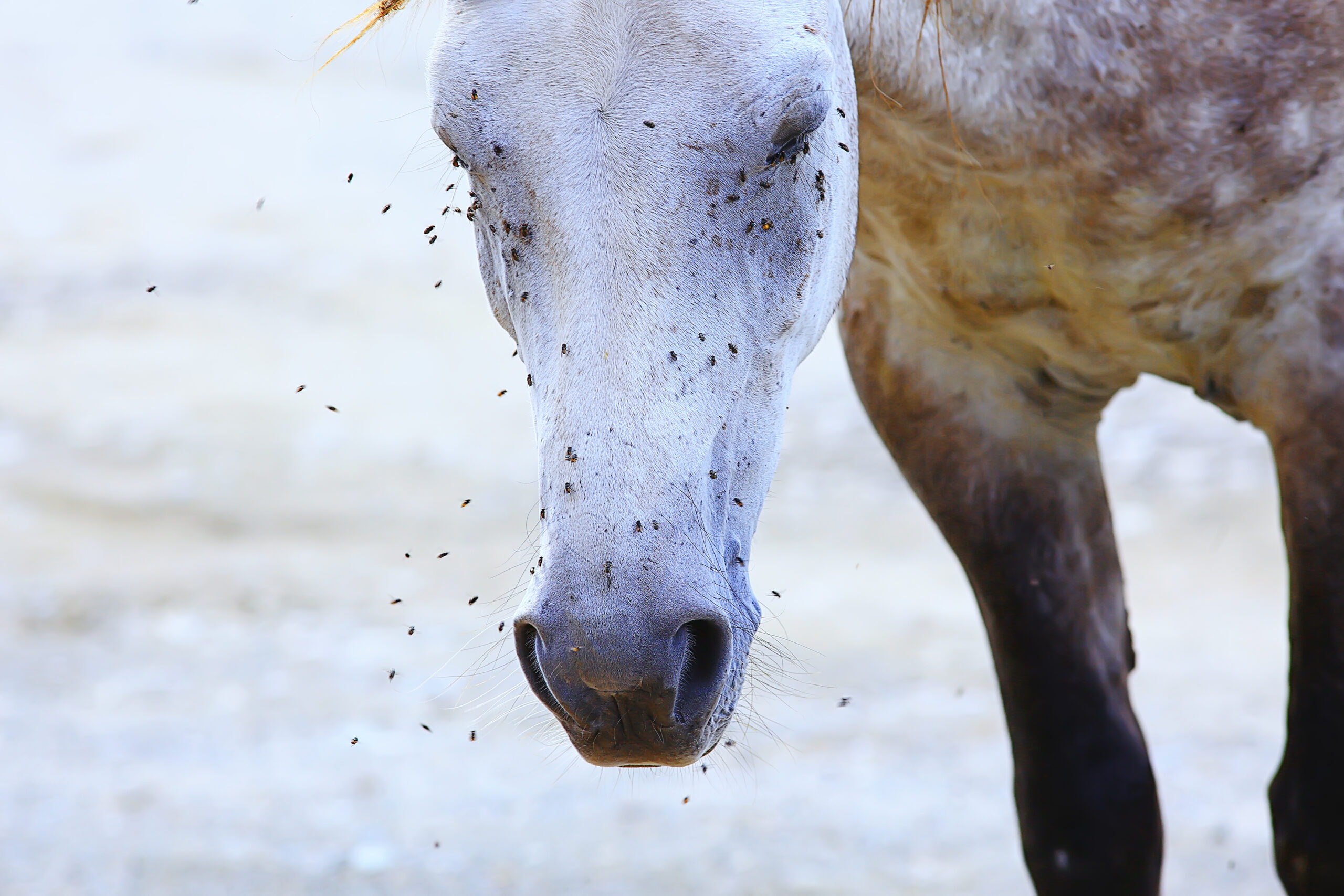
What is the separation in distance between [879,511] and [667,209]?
3782mm

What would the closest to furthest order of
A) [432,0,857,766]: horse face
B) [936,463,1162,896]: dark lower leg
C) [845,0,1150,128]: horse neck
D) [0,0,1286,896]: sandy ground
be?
1. [432,0,857,766]: horse face
2. [845,0,1150,128]: horse neck
3. [936,463,1162,896]: dark lower leg
4. [0,0,1286,896]: sandy ground

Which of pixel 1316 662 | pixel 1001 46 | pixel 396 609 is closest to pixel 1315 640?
pixel 1316 662

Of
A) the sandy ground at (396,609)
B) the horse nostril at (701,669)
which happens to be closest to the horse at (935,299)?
the horse nostril at (701,669)

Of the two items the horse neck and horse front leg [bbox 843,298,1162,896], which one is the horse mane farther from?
horse front leg [bbox 843,298,1162,896]

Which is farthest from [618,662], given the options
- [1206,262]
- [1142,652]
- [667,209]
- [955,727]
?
[1142,652]

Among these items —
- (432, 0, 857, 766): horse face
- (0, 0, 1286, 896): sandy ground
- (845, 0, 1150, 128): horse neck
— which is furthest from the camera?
(0, 0, 1286, 896): sandy ground

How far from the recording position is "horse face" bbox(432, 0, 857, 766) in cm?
132

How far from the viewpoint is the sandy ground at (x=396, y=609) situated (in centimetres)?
317

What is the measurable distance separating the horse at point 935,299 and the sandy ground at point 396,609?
0.84ft

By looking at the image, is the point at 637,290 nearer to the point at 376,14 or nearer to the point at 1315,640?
the point at 376,14

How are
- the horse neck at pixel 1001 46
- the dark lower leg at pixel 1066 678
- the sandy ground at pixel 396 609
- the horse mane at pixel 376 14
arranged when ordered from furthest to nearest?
the sandy ground at pixel 396 609, the dark lower leg at pixel 1066 678, the horse neck at pixel 1001 46, the horse mane at pixel 376 14

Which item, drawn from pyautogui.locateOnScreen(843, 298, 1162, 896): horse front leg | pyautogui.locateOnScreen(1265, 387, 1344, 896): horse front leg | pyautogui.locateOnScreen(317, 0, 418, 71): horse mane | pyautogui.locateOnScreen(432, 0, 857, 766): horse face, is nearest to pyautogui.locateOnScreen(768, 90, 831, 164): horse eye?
pyautogui.locateOnScreen(432, 0, 857, 766): horse face

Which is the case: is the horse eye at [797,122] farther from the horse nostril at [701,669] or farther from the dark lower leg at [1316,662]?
the dark lower leg at [1316,662]

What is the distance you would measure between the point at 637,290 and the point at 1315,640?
110cm
